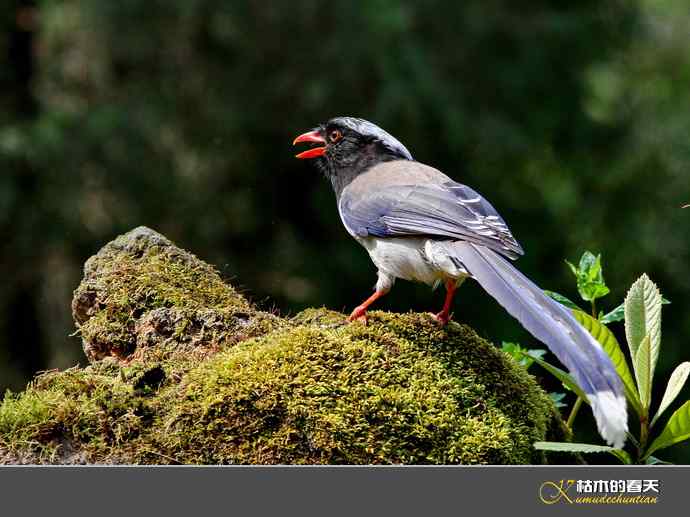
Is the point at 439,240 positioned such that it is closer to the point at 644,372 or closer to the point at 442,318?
the point at 442,318

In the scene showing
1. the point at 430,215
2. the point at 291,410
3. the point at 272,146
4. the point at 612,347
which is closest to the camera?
the point at 291,410

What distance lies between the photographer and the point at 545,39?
1062 centimetres

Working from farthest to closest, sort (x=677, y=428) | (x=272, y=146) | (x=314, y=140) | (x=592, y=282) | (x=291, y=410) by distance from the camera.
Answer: (x=272, y=146) < (x=314, y=140) < (x=592, y=282) < (x=677, y=428) < (x=291, y=410)

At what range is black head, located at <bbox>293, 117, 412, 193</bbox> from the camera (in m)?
4.77

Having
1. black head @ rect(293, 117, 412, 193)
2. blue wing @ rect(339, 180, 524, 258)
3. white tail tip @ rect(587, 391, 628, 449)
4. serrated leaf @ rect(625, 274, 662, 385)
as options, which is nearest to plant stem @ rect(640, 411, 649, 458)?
serrated leaf @ rect(625, 274, 662, 385)

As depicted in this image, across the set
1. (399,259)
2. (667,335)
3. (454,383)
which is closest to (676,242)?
(667,335)

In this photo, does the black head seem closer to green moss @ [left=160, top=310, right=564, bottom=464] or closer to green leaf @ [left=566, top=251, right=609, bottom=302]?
green leaf @ [left=566, top=251, right=609, bottom=302]

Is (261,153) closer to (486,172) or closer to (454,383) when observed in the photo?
(486,172)

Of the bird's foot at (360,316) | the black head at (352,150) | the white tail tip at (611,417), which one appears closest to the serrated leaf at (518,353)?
the bird's foot at (360,316)

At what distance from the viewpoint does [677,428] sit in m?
3.15

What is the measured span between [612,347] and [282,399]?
1.30m

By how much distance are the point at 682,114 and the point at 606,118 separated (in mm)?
876

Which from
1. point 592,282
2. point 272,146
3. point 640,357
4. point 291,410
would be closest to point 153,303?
point 291,410

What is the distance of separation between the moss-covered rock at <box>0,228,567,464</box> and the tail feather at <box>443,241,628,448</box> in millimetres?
288
